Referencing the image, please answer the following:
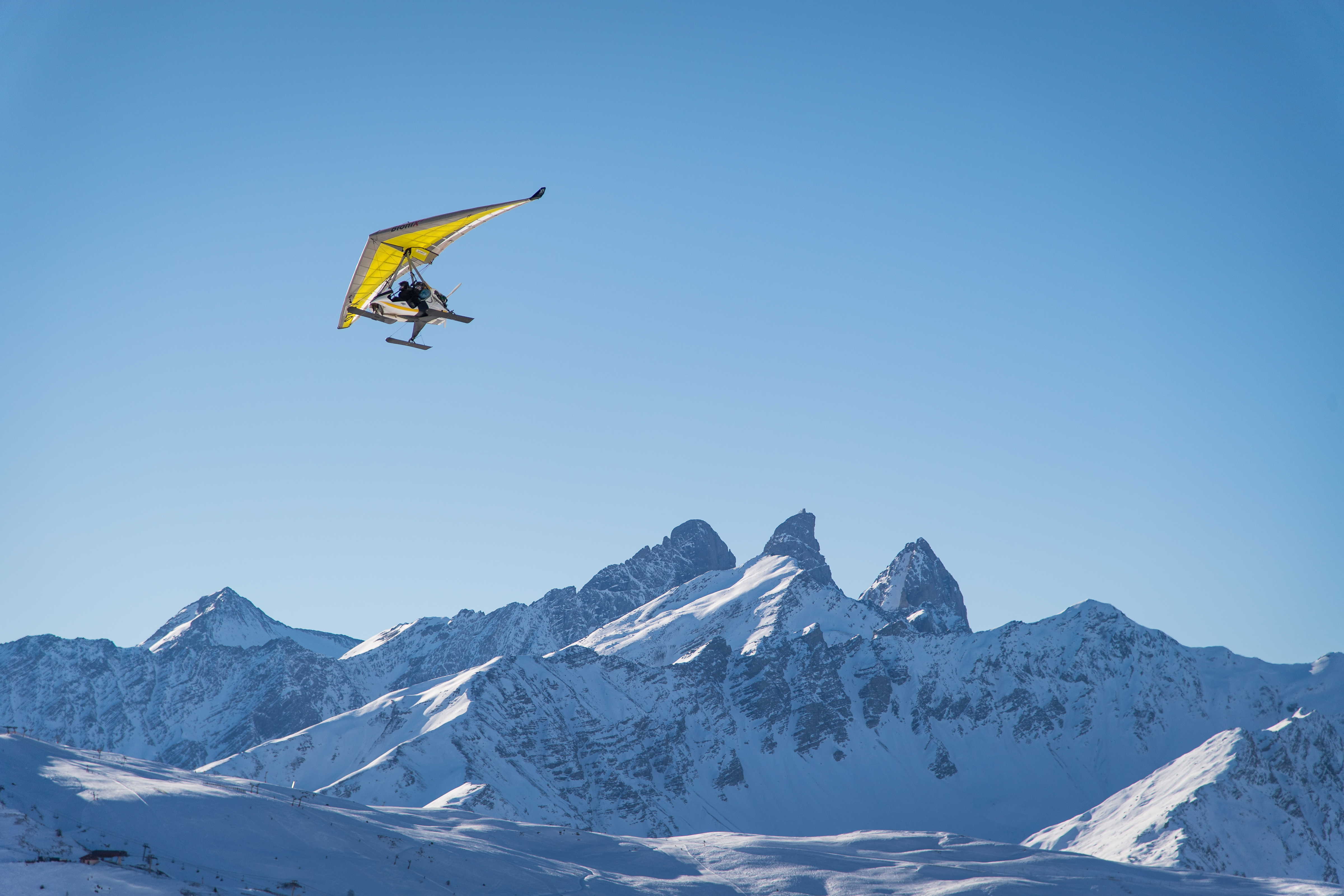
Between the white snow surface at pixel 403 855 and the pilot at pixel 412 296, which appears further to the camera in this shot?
the pilot at pixel 412 296

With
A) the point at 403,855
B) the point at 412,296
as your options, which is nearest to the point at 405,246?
the point at 412,296

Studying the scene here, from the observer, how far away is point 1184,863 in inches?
7633

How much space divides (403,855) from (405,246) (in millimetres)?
28259

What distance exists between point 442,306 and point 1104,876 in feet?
164

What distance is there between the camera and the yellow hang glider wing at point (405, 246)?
45719mm

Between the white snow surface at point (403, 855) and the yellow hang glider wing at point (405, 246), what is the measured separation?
23.1 meters

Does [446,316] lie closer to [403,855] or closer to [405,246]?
[405,246]

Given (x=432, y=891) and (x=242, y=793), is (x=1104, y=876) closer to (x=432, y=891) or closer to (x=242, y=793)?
(x=432, y=891)

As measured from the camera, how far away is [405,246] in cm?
4672

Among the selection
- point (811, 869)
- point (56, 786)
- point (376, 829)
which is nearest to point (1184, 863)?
point (811, 869)

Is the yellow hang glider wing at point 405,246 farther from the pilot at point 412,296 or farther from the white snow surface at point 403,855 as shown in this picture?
the white snow surface at point 403,855

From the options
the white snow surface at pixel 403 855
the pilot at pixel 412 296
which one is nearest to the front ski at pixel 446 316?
the pilot at pixel 412 296

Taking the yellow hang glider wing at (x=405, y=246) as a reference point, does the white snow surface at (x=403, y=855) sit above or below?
below

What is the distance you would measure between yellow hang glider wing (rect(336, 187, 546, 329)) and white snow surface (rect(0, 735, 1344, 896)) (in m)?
23.1
